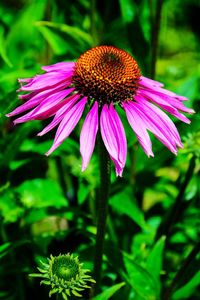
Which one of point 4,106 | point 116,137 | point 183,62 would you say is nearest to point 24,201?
point 4,106

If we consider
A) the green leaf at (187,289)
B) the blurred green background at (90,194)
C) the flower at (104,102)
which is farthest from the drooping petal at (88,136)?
the green leaf at (187,289)

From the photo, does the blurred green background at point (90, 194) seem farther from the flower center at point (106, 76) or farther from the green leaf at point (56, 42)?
the flower center at point (106, 76)

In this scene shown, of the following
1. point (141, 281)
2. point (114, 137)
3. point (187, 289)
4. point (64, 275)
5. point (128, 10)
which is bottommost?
point (187, 289)

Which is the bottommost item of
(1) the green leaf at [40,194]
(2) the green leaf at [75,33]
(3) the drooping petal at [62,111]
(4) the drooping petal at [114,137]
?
(1) the green leaf at [40,194]

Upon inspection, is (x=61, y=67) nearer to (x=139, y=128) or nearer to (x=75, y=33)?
(x=139, y=128)

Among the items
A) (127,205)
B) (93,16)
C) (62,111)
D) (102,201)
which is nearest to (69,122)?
(62,111)

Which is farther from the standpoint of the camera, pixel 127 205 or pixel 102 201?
pixel 127 205

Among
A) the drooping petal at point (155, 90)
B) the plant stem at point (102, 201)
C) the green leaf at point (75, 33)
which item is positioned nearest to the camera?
the plant stem at point (102, 201)
